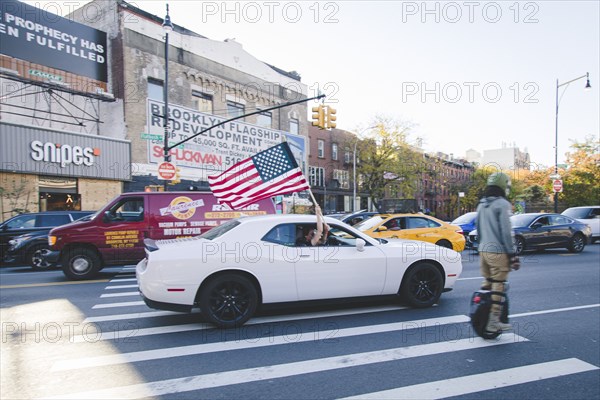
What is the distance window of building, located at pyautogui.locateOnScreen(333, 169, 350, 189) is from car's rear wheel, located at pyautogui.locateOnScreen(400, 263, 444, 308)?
33734 millimetres

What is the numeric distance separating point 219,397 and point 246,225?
2.75 meters

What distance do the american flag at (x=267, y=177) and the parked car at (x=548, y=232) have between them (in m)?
9.95

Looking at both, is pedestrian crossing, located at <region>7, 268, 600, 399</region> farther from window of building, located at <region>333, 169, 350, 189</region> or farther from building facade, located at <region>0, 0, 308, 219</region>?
window of building, located at <region>333, 169, 350, 189</region>

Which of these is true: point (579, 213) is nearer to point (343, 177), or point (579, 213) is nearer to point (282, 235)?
point (282, 235)

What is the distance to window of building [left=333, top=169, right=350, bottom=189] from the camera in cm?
4009

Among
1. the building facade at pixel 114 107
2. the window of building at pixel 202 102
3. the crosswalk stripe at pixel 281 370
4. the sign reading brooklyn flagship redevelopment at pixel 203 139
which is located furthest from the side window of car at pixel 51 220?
the window of building at pixel 202 102

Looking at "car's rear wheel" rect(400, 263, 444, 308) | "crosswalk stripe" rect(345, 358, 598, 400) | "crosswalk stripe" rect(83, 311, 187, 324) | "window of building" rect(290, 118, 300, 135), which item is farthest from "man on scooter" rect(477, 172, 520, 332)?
"window of building" rect(290, 118, 300, 135)

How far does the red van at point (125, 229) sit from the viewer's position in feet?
30.5

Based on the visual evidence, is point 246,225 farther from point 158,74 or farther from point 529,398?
point 158,74

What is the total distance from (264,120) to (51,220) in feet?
64.6

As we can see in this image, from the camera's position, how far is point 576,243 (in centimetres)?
1458

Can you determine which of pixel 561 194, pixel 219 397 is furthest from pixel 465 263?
pixel 561 194

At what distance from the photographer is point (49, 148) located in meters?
17.5

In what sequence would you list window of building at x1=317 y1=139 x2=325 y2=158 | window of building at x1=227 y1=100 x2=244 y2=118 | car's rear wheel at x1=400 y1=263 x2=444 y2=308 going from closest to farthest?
1. car's rear wheel at x1=400 y1=263 x2=444 y2=308
2. window of building at x1=227 y1=100 x2=244 y2=118
3. window of building at x1=317 y1=139 x2=325 y2=158
